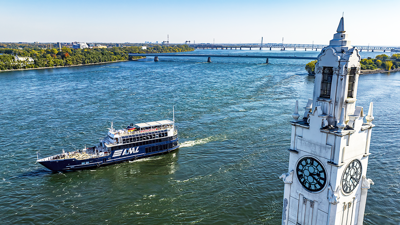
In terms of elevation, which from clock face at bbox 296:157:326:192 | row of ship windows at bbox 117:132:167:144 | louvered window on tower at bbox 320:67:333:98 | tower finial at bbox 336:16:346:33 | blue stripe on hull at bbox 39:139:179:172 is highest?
tower finial at bbox 336:16:346:33

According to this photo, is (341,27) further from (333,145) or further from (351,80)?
(333,145)

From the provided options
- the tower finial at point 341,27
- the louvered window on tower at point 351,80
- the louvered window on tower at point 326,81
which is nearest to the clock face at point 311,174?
the louvered window on tower at point 326,81

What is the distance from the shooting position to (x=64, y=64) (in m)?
163

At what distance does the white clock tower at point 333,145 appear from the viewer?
1191 cm

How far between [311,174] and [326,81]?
4006 millimetres

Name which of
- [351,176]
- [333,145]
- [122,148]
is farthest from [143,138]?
[333,145]

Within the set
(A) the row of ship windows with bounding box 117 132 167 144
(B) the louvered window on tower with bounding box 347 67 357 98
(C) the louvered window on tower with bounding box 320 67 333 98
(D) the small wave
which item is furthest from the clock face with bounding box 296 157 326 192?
(D) the small wave

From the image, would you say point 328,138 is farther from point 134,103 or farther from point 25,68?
point 25,68

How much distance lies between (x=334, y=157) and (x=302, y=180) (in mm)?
2009

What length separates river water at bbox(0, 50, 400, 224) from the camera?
2819 centimetres

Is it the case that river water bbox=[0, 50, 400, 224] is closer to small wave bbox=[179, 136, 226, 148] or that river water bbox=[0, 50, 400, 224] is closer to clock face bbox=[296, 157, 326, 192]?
small wave bbox=[179, 136, 226, 148]

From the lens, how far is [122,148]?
41.0 m

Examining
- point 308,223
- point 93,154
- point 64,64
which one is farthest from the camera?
point 64,64

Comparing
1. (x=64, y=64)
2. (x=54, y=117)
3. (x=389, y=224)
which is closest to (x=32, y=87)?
(x=54, y=117)
